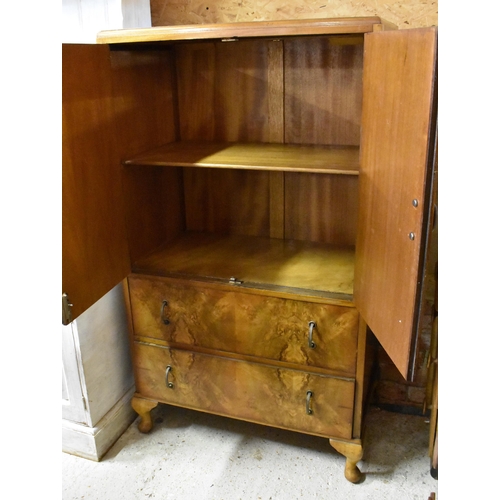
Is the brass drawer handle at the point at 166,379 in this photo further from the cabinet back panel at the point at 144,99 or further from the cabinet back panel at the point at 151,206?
the cabinet back panel at the point at 144,99

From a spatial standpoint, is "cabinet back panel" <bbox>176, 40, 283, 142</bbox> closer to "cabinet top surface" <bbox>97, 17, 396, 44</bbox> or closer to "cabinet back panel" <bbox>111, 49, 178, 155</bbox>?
"cabinet back panel" <bbox>111, 49, 178, 155</bbox>

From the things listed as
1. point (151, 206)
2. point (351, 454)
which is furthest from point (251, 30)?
point (351, 454)

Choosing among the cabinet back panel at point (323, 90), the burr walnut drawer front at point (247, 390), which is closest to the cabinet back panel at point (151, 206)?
the burr walnut drawer front at point (247, 390)

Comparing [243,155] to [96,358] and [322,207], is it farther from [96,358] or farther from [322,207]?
[96,358]

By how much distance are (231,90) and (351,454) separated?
129 centimetres

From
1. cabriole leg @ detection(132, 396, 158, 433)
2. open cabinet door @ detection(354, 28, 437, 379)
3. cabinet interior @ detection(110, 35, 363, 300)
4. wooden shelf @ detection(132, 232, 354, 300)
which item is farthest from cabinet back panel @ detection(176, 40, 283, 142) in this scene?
cabriole leg @ detection(132, 396, 158, 433)

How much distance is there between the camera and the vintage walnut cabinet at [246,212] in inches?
47.9

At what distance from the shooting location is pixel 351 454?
1579mm

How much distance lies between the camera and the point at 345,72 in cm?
161

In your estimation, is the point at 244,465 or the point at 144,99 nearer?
the point at 144,99

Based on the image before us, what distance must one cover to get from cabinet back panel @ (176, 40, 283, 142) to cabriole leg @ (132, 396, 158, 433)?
0.98 meters

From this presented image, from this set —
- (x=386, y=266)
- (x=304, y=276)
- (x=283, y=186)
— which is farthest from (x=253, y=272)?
(x=386, y=266)

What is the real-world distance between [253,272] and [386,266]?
1.81 ft

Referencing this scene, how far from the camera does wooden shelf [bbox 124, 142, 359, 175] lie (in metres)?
1.39
